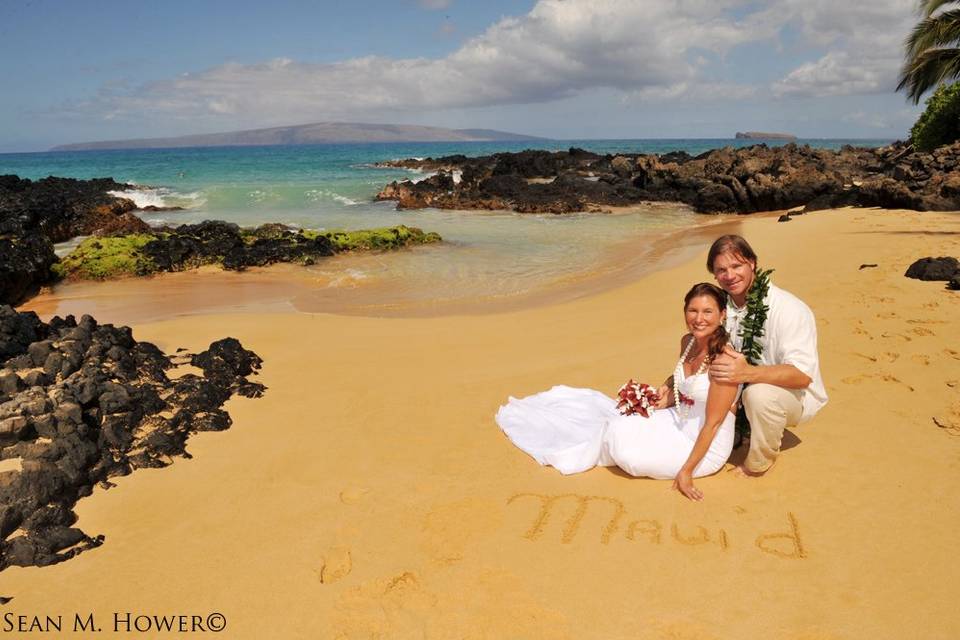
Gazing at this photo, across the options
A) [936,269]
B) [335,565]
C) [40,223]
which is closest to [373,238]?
[40,223]

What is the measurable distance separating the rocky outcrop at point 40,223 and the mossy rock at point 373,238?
5.92 m

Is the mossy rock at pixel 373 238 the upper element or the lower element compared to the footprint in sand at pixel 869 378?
upper

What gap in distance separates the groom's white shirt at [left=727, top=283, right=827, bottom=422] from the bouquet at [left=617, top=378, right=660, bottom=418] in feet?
2.48

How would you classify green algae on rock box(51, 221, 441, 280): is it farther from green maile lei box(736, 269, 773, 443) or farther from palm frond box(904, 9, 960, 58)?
palm frond box(904, 9, 960, 58)

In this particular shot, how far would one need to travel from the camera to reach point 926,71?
809 inches

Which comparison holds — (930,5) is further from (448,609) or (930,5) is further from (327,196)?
(327,196)

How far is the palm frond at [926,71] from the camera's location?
18.1 m

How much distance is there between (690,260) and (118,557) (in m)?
12.4

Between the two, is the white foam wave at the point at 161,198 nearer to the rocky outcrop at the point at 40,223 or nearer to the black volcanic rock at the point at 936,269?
the rocky outcrop at the point at 40,223

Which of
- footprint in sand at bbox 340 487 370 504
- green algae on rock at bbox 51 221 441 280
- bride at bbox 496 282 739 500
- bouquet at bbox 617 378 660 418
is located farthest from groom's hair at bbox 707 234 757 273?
green algae on rock at bbox 51 221 441 280

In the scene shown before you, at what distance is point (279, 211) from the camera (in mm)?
26375

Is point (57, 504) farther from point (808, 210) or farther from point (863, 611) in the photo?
point (808, 210)

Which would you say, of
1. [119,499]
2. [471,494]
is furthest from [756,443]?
[119,499]

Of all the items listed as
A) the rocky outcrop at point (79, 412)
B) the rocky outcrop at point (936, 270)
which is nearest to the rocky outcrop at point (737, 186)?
the rocky outcrop at point (936, 270)
